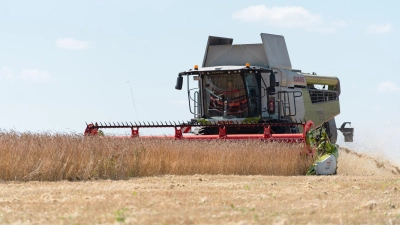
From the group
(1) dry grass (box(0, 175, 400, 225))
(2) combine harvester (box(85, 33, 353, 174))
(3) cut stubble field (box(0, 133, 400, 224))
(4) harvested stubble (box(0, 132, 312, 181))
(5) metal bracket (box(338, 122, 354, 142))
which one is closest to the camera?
(1) dry grass (box(0, 175, 400, 225))

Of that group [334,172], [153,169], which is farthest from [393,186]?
[153,169]

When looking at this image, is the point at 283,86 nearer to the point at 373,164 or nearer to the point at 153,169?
the point at 373,164

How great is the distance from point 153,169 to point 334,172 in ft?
11.4

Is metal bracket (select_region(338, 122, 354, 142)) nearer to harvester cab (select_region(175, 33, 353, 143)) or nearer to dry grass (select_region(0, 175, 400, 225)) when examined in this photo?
harvester cab (select_region(175, 33, 353, 143))

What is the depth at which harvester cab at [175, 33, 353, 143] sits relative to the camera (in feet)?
54.1

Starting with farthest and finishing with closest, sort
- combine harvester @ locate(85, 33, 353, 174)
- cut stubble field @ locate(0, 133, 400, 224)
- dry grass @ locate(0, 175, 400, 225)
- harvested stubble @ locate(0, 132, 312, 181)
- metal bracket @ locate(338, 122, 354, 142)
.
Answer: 1. metal bracket @ locate(338, 122, 354, 142)
2. combine harvester @ locate(85, 33, 353, 174)
3. harvested stubble @ locate(0, 132, 312, 181)
4. cut stubble field @ locate(0, 133, 400, 224)
5. dry grass @ locate(0, 175, 400, 225)

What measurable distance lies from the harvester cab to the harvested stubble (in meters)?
1.72

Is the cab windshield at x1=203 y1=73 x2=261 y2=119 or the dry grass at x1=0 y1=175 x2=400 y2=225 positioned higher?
the cab windshield at x1=203 y1=73 x2=261 y2=119

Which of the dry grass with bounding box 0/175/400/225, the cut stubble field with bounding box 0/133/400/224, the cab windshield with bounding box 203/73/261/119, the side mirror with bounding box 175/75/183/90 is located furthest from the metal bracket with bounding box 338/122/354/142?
the dry grass with bounding box 0/175/400/225

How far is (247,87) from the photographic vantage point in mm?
16562

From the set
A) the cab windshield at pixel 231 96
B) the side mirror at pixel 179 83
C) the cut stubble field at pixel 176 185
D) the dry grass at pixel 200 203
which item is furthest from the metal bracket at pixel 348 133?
the dry grass at pixel 200 203

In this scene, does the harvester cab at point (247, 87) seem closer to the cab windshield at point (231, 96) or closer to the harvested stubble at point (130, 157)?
the cab windshield at point (231, 96)

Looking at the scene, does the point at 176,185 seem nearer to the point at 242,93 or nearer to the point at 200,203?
the point at 200,203

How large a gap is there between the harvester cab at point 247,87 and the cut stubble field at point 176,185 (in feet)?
5.85
